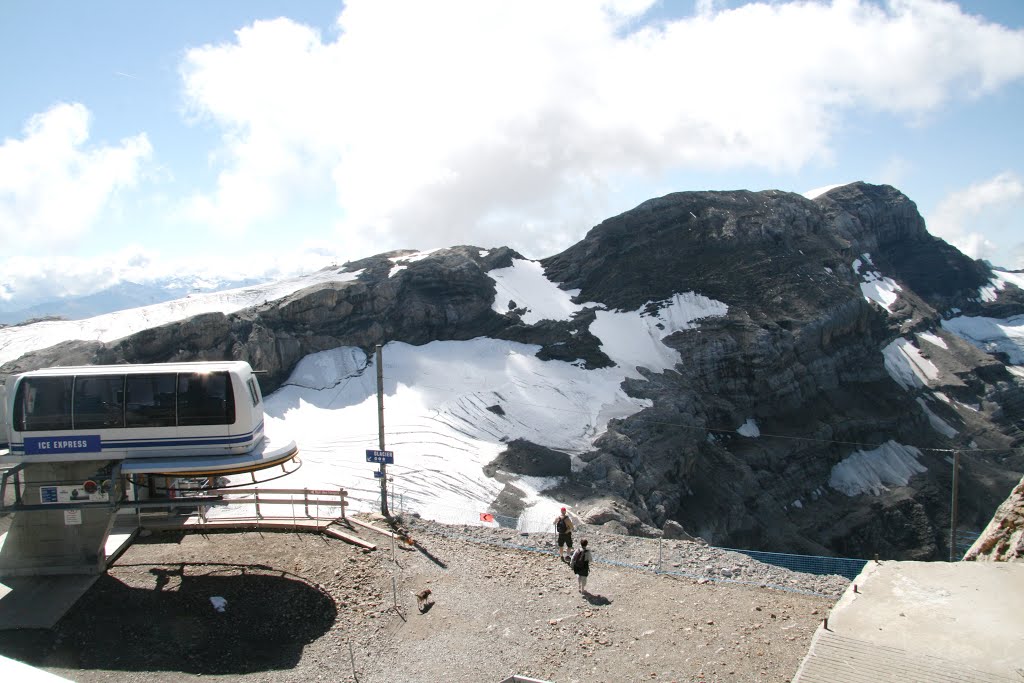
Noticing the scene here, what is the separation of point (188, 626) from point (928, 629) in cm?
1193

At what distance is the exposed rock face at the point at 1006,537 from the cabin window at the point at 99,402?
52.5 feet

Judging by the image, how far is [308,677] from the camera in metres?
10.5

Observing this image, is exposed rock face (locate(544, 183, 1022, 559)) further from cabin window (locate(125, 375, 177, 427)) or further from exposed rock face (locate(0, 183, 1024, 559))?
cabin window (locate(125, 375, 177, 427))

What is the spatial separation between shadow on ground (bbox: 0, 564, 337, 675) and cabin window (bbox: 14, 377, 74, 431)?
342 centimetres

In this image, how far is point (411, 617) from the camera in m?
12.4

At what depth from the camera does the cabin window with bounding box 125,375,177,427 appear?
13.0 metres

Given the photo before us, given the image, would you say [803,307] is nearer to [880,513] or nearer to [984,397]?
[880,513]

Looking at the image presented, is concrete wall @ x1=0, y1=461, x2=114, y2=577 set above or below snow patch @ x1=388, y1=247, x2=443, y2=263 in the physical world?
below

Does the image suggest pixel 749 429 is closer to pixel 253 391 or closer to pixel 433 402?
pixel 433 402

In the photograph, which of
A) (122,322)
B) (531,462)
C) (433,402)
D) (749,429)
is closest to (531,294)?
(749,429)

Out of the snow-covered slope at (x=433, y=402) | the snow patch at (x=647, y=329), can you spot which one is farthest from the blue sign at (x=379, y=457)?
the snow patch at (x=647, y=329)

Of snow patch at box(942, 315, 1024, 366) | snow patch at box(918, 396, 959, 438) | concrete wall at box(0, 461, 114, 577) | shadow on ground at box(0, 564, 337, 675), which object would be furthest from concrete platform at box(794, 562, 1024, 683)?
snow patch at box(942, 315, 1024, 366)

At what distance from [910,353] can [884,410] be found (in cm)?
2074

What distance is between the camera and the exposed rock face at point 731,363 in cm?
3503
